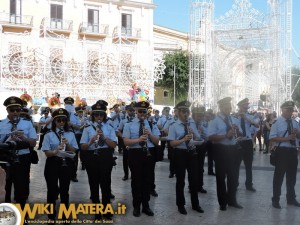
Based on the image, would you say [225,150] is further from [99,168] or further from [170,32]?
[170,32]

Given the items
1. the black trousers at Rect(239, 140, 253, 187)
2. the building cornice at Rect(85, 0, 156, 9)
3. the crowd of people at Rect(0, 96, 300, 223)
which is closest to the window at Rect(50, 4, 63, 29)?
the building cornice at Rect(85, 0, 156, 9)

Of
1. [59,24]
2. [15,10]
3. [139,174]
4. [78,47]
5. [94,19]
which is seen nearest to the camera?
[139,174]

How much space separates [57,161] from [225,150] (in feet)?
10.8

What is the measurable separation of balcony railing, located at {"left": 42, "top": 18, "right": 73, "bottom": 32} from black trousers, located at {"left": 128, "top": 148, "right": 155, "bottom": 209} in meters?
31.0

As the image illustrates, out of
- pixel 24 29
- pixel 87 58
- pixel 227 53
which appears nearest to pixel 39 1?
pixel 24 29

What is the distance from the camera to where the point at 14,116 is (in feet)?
24.6

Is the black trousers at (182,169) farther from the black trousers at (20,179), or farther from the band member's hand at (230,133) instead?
the black trousers at (20,179)

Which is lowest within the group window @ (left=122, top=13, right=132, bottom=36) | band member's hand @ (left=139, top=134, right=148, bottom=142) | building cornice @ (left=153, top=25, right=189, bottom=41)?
band member's hand @ (left=139, top=134, right=148, bottom=142)

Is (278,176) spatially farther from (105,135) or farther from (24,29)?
(24,29)

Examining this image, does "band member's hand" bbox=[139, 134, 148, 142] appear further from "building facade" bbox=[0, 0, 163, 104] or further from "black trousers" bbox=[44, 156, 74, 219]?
"building facade" bbox=[0, 0, 163, 104]

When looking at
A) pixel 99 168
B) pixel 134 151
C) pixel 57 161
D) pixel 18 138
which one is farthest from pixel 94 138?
pixel 18 138

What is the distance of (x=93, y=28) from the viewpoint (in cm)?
3969

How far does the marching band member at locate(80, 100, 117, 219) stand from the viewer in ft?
25.2

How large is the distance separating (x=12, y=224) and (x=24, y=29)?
3355 centimetres
